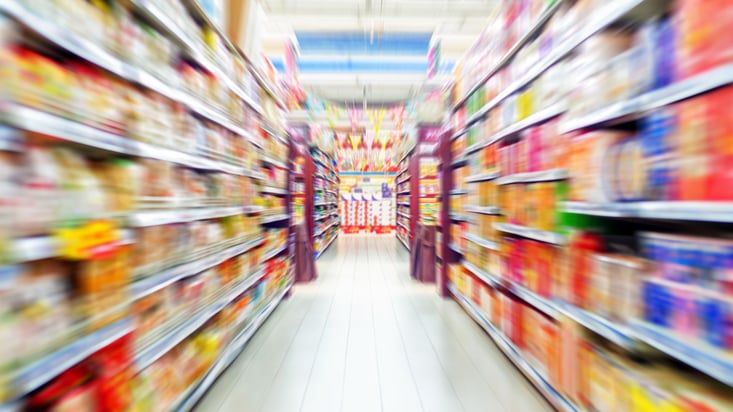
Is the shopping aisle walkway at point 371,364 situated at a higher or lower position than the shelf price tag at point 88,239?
lower

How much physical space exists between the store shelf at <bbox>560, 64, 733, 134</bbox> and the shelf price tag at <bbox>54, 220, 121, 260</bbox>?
1.92 m

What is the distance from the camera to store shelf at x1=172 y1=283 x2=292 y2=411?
1.74 meters

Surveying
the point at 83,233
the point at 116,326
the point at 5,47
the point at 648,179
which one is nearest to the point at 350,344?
the point at 116,326

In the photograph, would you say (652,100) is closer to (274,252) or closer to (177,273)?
(177,273)

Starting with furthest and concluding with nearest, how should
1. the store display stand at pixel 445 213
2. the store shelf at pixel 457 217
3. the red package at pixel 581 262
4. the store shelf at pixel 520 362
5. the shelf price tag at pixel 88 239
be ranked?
the store display stand at pixel 445 213 → the store shelf at pixel 457 217 → the store shelf at pixel 520 362 → the red package at pixel 581 262 → the shelf price tag at pixel 88 239

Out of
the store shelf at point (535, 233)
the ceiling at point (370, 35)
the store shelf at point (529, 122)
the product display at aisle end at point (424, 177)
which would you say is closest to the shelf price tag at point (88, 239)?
the store shelf at point (535, 233)

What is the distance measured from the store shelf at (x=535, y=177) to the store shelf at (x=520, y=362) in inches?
44.8

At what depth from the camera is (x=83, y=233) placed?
106 cm

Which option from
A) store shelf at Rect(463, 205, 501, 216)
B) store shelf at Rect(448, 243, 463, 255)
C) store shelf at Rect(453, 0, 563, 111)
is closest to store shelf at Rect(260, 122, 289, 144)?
store shelf at Rect(453, 0, 563, 111)

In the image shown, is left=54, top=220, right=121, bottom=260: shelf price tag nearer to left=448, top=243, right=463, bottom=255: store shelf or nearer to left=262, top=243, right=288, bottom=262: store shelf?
left=262, top=243, right=288, bottom=262: store shelf

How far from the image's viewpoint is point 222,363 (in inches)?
84.5

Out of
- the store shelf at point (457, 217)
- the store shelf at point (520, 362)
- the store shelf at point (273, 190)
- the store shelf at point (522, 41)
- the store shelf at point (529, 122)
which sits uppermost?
the store shelf at point (522, 41)

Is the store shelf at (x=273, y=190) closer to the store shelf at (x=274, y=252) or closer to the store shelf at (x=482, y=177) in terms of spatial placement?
the store shelf at (x=274, y=252)

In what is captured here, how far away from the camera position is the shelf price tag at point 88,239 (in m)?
1.00
